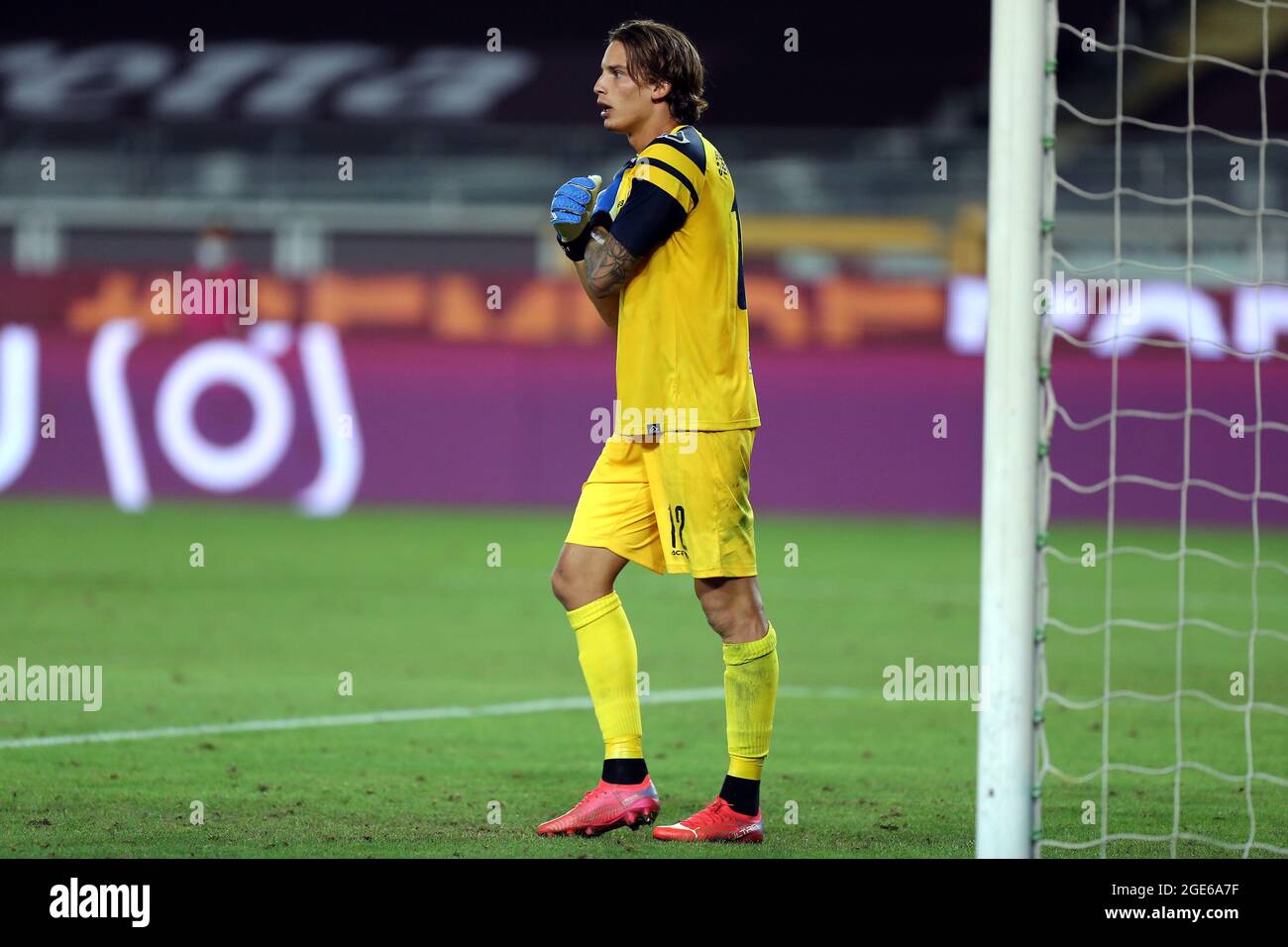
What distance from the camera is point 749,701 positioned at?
4438mm

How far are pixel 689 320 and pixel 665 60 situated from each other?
26.5 inches

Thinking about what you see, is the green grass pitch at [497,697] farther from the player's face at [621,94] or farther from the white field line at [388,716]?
the player's face at [621,94]

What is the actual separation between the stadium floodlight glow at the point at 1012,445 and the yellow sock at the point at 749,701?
895 mm

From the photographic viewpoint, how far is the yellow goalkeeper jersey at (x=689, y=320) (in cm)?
439

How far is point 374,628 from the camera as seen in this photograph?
8664 mm

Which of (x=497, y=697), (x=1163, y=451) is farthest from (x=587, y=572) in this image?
(x=1163, y=451)

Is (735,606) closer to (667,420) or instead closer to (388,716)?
(667,420)

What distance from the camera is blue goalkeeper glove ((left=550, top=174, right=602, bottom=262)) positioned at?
434 cm

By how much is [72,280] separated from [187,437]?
1.75 meters

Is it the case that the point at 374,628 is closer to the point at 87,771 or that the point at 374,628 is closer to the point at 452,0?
the point at 87,771

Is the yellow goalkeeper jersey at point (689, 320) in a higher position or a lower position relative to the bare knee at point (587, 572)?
higher
